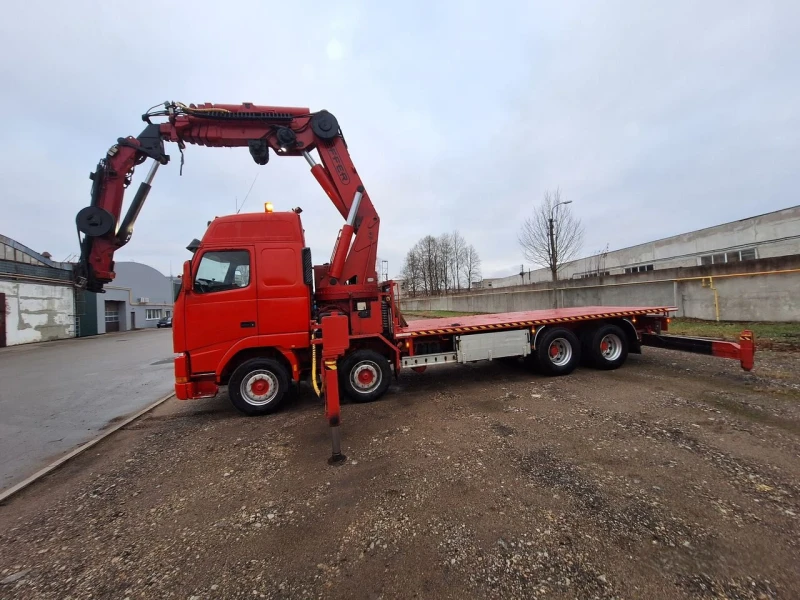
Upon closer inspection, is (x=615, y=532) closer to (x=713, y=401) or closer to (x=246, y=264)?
(x=713, y=401)

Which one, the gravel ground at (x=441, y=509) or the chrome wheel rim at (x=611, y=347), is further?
the chrome wheel rim at (x=611, y=347)

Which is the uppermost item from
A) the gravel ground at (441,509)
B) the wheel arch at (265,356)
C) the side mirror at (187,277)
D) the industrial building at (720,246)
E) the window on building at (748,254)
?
the industrial building at (720,246)

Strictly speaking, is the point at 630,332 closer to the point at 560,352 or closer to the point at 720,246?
the point at 560,352

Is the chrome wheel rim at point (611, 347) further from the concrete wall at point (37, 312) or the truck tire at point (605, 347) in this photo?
the concrete wall at point (37, 312)

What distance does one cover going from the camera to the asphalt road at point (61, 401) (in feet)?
16.8

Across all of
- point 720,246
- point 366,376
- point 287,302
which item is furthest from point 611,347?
point 720,246

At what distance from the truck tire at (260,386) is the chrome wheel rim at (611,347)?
630 cm

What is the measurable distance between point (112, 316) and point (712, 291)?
1974 inches

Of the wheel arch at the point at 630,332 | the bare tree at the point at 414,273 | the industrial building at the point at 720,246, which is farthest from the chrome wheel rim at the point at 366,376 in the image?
the bare tree at the point at 414,273

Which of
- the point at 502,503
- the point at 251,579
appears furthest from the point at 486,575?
the point at 251,579

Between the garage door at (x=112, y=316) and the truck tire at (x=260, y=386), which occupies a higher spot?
the garage door at (x=112, y=316)

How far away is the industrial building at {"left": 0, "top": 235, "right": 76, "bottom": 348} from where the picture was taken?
951 inches

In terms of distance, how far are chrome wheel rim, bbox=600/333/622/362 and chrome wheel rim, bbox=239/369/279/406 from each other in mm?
6436

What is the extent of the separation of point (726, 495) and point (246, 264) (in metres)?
6.27
